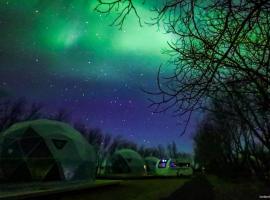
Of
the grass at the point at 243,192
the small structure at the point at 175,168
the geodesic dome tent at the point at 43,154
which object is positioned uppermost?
the small structure at the point at 175,168

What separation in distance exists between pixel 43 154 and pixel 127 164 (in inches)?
1549

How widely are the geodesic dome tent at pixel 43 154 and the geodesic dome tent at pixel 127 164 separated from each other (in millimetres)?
36587

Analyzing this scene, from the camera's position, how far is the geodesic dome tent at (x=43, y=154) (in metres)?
21.9

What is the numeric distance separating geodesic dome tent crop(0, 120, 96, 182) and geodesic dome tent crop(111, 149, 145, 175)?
36587 mm

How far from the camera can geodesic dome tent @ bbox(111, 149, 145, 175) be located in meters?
60.9

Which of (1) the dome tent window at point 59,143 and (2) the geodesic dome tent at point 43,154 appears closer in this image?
(2) the geodesic dome tent at point 43,154

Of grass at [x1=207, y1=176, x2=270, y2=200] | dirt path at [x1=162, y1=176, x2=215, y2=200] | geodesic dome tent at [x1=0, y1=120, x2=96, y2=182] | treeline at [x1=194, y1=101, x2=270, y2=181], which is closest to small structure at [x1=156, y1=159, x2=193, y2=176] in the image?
treeline at [x1=194, y1=101, x2=270, y2=181]

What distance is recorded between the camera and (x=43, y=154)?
74.0ft

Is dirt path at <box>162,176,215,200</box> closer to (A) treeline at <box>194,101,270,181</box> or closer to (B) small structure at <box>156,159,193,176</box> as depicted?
(A) treeline at <box>194,101,270,181</box>

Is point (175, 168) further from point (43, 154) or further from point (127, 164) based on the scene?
point (43, 154)

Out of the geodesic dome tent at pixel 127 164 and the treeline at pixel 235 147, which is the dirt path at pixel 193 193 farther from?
the geodesic dome tent at pixel 127 164

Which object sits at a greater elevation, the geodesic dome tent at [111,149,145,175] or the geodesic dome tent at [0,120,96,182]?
the geodesic dome tent at [111,149,145,175]

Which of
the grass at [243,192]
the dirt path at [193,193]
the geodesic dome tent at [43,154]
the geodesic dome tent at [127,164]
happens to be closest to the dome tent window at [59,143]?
the geodesic dome tent at [43,154]

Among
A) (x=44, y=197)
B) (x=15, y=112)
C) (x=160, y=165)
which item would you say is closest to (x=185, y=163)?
(x=160, y=165)
